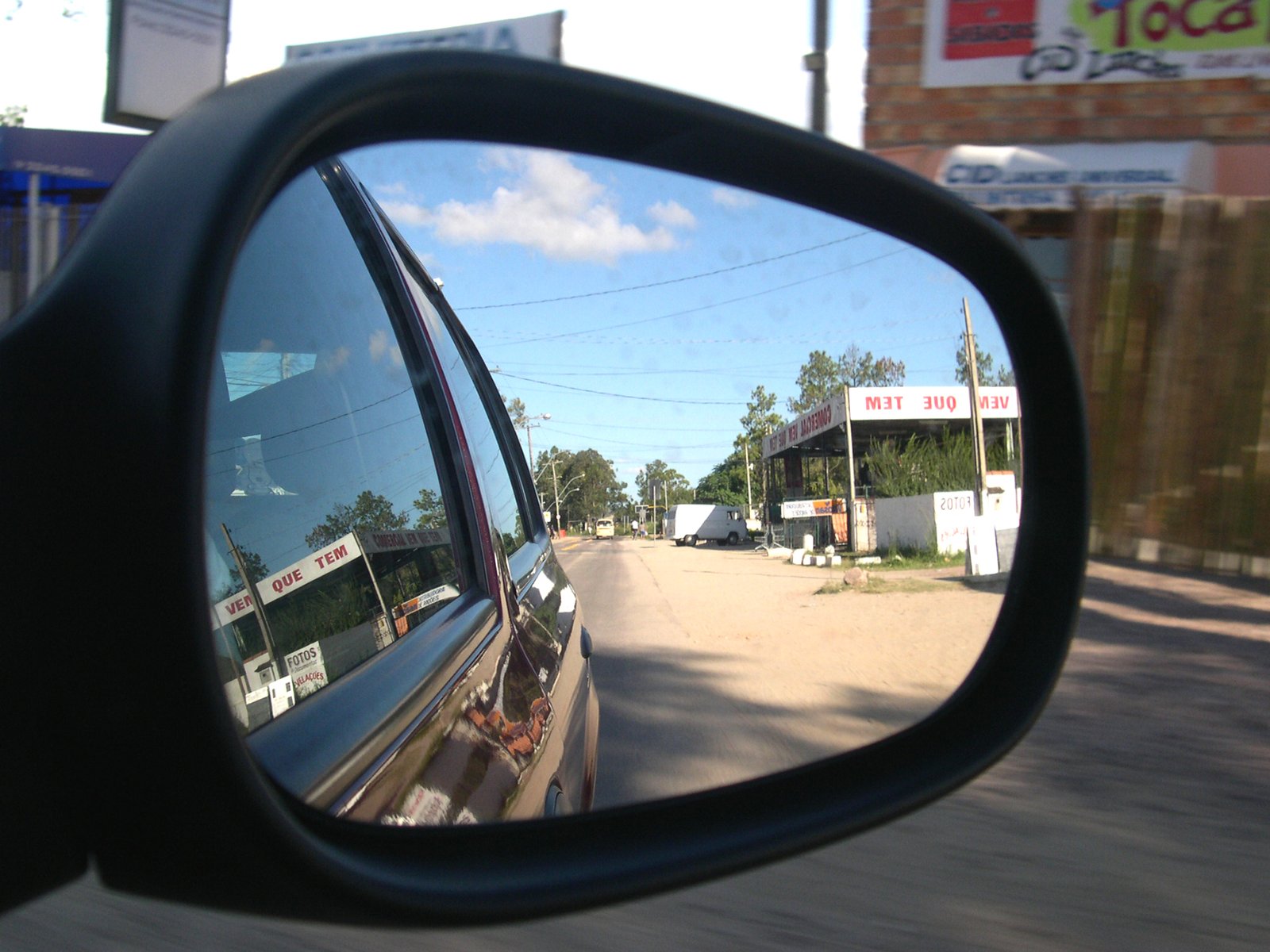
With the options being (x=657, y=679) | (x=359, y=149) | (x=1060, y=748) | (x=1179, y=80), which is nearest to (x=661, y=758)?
(x=657, y=679)

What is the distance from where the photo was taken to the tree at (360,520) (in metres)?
1.21

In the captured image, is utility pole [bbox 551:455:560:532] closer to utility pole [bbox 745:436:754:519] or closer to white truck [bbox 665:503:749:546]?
white truck [bbox 665:503:749:546]

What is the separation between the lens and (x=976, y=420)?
162 cm

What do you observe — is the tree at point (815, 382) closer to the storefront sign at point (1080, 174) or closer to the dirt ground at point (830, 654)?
the dirt ground at point (830, 654)

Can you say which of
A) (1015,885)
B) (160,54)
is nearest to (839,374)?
(1015,885)

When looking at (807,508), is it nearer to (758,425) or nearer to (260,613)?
(758,425)

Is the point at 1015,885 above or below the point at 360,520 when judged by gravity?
below

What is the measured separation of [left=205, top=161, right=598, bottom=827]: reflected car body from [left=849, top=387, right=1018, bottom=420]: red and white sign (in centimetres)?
63

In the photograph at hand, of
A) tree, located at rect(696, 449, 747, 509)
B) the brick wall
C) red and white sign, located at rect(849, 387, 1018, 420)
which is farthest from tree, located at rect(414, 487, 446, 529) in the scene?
the brick wall

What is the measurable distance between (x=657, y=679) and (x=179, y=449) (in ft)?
7.01

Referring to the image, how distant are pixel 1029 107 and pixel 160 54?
6343 mm

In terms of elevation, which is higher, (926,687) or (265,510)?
(265,510)

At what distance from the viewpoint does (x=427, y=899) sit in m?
0.81

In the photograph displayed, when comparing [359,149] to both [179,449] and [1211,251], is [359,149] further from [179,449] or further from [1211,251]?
[1211,251]
